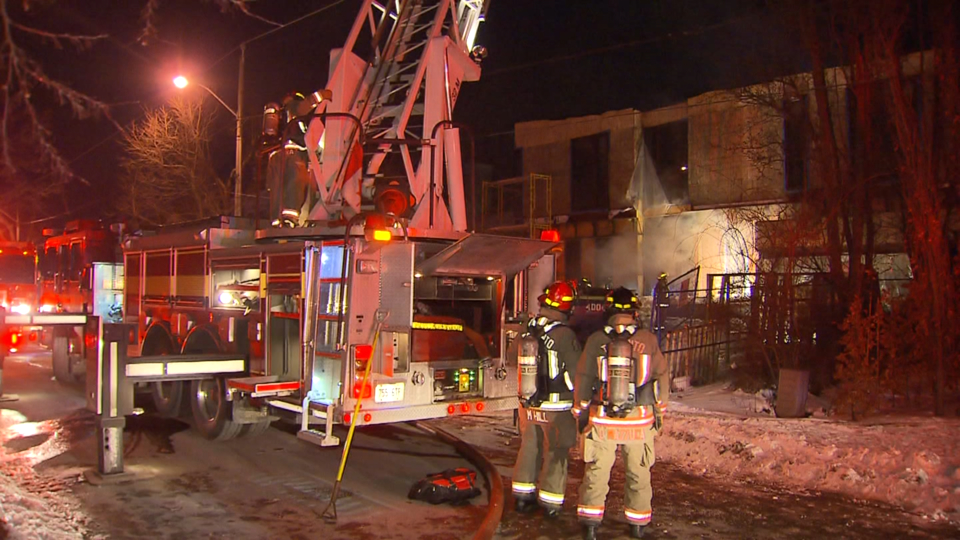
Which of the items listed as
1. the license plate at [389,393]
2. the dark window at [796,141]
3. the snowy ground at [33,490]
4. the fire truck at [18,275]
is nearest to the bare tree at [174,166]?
the fire truck at [18,275]

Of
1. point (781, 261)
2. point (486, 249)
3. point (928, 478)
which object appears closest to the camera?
point (928, 478)

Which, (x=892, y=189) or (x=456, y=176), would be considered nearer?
(x=456, y=176)

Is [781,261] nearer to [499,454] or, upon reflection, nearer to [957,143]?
[957,143]

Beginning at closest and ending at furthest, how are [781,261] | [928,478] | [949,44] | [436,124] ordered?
1. [928,478]
2. [436,124]
3. [949,44]
4. [781,261]

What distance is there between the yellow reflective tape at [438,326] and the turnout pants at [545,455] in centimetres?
150

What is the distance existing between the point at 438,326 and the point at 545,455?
1.96m

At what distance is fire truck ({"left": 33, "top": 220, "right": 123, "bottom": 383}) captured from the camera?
1181 cm

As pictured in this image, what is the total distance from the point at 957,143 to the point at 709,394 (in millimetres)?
4534

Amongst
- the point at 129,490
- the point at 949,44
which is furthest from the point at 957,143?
the point at 129,490

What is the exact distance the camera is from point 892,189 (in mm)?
11961

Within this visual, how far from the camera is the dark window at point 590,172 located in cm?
2269

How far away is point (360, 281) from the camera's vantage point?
675cm

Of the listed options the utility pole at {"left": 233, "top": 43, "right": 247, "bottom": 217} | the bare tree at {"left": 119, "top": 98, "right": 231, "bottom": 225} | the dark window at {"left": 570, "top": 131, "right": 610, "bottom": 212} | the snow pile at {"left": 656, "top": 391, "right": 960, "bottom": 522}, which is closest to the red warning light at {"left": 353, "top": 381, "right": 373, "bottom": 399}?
the snow pile at {"left": 656, "top": 391, "right": 960, "bottom": 522}

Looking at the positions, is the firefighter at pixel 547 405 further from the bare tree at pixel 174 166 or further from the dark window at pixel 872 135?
the bare tree at pixel 174 166
